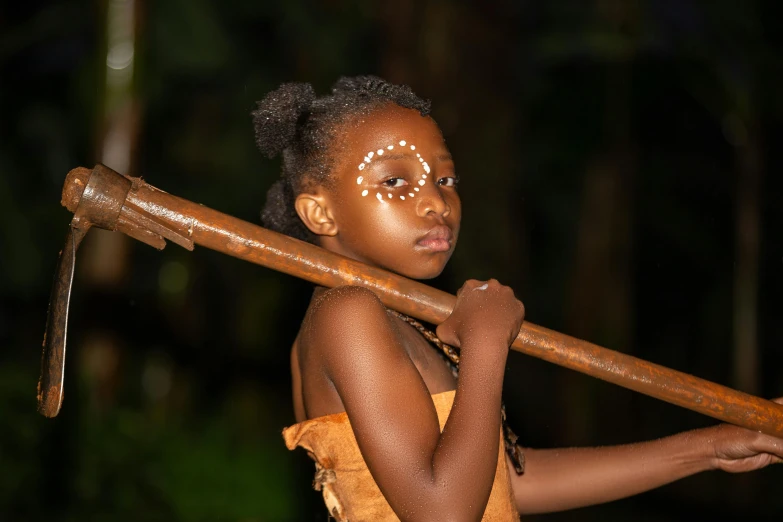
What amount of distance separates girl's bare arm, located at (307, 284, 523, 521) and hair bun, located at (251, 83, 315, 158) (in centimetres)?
67

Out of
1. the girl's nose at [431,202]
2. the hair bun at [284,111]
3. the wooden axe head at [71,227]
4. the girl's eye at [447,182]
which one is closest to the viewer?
the wooden axe head at [71,227]

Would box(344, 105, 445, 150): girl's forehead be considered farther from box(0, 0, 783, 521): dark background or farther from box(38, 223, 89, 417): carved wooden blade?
box(0, 0, 783, 521): dark background

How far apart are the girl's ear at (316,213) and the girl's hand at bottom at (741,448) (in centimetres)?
129

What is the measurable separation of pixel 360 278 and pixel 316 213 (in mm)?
373

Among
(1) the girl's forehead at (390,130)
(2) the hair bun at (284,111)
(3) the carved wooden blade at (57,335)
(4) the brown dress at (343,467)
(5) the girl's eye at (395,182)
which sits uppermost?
(2) the hair bun at (284,111)

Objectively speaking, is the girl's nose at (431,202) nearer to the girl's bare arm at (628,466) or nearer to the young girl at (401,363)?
the young girl at (401,363)

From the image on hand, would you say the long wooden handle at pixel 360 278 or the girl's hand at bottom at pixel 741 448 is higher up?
the long wooden handle at pixel 360 278

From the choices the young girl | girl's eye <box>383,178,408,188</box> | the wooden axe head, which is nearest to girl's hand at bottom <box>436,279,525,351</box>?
the young girl

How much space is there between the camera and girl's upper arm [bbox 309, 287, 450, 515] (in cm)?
203

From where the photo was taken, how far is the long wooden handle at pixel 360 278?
2.17 m

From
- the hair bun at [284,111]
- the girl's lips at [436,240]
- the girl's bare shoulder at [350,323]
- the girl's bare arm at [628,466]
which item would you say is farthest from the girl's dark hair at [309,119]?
the girl's bare arm at [628,466]

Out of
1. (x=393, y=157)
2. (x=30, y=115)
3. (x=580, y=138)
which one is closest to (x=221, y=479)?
(x=393, y=157)

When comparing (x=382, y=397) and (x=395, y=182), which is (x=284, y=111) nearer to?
(x=395, y=182)

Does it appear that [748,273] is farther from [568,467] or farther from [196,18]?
[568,467]
